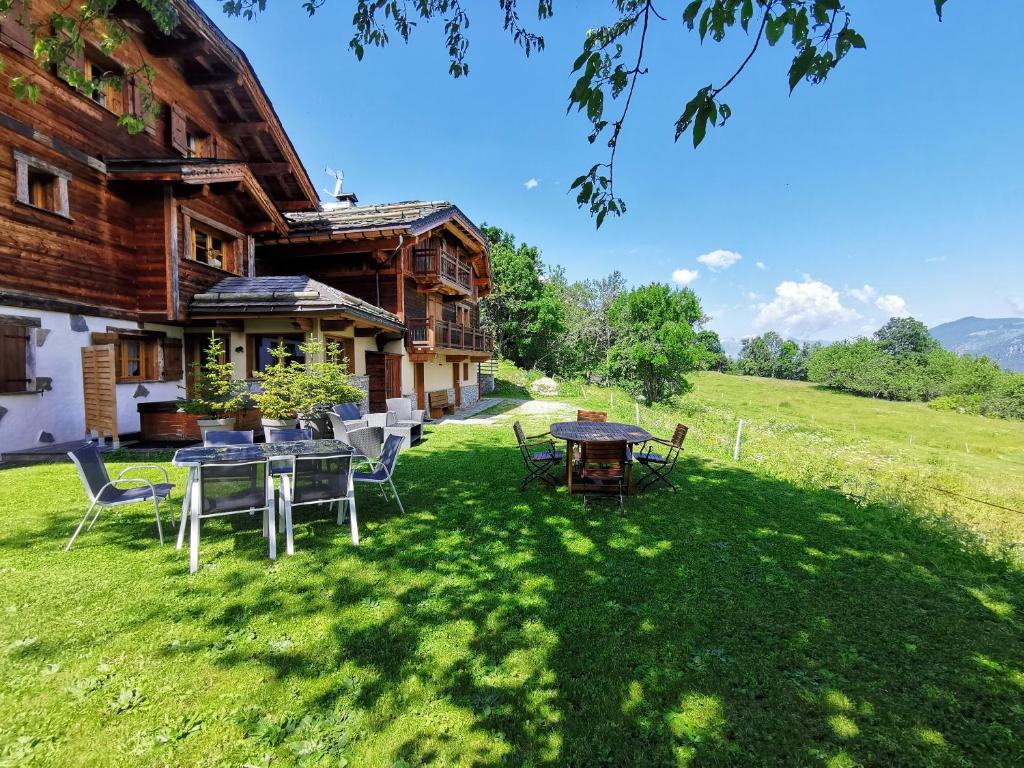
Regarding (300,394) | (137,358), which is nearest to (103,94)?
(137,358)

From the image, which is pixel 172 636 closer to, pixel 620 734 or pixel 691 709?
pixel 620 734

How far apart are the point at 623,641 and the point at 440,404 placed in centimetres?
1301

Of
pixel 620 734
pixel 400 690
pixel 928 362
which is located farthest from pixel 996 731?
pixel 928 362

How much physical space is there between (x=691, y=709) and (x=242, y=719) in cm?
239

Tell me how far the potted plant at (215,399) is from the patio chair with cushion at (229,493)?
4.98m

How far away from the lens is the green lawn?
216 centimetres

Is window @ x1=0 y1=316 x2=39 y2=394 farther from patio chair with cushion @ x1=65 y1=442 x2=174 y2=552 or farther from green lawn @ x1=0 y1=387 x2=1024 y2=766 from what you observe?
patio chair with cushion @ x1=65 y1=442 x2=174 y2=552

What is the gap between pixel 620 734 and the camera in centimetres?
222

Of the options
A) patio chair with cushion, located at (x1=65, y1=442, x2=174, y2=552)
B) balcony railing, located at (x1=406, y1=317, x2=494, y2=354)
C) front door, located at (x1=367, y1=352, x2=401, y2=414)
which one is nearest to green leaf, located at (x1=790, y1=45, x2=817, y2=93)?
patio chair with cushion, located at (x1=65, y1=442, x2=174, y2=552)

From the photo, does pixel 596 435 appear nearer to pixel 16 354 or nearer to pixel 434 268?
pixel 16 354

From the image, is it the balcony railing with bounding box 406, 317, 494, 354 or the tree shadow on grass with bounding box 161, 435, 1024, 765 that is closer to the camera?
the tree shadow on grass with bounding box 161, 435, 1024, 765

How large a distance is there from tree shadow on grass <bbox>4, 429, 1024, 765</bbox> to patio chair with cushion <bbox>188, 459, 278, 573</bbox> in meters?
0.32

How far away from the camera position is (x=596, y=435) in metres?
6.14

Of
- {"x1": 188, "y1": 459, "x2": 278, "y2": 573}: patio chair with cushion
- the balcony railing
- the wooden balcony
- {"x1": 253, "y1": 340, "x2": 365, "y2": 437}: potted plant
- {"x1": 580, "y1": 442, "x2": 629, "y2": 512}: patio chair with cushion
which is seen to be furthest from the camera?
the wooden balcony
